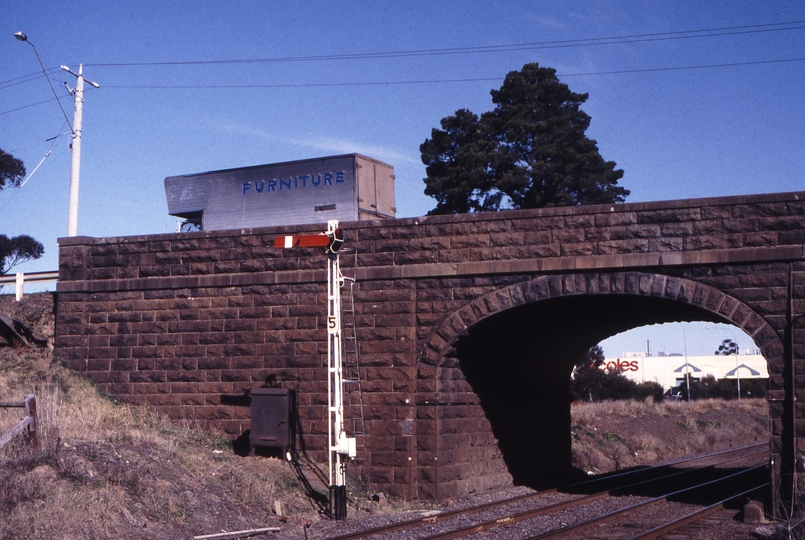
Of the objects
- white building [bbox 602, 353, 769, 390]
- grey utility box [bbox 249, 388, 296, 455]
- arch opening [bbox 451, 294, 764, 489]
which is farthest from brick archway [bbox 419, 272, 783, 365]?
white building [bbox 602, 353, 769, 390]

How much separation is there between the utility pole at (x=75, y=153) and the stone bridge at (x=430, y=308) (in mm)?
4623

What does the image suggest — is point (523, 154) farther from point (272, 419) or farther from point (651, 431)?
point (272, 419)

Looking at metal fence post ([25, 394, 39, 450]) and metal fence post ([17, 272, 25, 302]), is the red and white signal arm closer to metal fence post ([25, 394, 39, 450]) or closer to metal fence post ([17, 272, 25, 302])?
metal fence post ([25, 394, 39, 450])

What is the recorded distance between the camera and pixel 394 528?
11.5m

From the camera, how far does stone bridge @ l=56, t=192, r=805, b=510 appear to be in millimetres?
12992

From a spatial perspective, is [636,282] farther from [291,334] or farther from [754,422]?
[754,422]

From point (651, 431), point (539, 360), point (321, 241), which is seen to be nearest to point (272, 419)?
point (321, 241)

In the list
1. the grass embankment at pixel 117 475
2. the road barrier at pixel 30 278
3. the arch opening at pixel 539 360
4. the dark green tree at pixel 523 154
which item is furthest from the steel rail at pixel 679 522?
the dark green tree at pixel 523 154

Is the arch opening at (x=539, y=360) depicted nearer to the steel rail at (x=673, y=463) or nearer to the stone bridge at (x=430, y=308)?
the stone bridge at (x=430, y=308)

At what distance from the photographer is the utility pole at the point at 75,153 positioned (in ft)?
68.5

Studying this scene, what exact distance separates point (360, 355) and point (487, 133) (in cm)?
3117

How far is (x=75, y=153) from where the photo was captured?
71.3 feet

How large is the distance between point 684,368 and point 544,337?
238ft

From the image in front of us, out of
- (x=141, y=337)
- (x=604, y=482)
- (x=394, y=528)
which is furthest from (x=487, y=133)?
(x=394, y=528)
